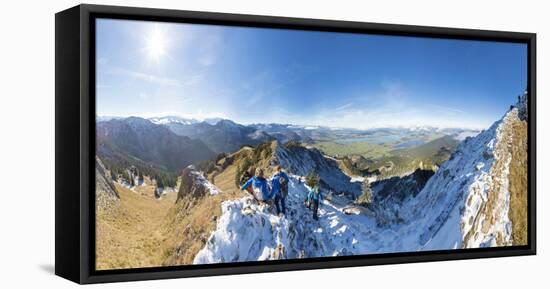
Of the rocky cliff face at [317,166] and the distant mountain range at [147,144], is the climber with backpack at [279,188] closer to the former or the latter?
the rocky cliff face at [317,166]

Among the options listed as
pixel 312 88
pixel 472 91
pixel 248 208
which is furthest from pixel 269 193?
pixel 472 91

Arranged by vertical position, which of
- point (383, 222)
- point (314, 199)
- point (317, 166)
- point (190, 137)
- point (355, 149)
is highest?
point (190, 137)

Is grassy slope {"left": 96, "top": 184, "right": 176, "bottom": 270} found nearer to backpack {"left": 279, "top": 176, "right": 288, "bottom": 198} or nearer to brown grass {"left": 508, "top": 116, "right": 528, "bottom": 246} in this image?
backpack {"left": 279, "top": 176, "right": 288, "bottom": 198}

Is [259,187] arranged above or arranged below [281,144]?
below

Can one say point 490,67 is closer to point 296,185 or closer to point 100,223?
point 296,185

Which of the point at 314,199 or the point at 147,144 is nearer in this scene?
the point at 147,144

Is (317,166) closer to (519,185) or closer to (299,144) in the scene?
(299,144)

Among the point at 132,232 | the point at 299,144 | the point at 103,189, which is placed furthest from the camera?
the point at 299,144

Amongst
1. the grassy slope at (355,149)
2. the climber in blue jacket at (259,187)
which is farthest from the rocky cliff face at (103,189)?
the grassy slope at (355,149)

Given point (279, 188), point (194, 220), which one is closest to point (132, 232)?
point (194, 220)
